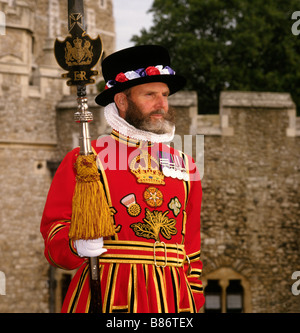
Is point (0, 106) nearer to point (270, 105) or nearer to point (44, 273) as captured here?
point (44, 273)

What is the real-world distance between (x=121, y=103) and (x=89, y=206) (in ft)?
2.46

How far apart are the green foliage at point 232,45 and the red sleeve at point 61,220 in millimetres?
14058

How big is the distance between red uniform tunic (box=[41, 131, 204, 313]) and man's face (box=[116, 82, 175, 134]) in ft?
0.61

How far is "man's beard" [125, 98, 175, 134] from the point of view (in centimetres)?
338

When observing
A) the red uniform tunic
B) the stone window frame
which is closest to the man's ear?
the red uniform tunic

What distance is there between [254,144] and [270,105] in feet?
2.82

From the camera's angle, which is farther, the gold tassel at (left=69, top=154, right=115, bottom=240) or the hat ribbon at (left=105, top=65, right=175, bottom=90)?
the hat ribbon at (left=105, top=65, right=175, bottom=90)

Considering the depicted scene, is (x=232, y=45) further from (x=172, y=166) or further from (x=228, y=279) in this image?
(x=172, y=166)

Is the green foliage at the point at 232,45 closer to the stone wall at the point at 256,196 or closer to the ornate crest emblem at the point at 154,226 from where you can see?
the stone wall at the point at 256,196

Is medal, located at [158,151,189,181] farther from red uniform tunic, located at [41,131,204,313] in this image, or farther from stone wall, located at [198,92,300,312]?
stone wall, located at [198,92,300,312]

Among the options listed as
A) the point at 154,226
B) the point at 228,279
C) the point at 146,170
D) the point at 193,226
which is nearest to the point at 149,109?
the point at 146,170

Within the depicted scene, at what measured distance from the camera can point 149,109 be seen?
11.2 feet

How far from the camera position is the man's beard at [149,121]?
3.38 meters

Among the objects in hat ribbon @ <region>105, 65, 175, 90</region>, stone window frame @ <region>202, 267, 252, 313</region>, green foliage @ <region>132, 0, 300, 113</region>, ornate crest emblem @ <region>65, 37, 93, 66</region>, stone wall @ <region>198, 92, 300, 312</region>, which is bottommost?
stone window frame @ <region>202, 267, 252, 313</region>
